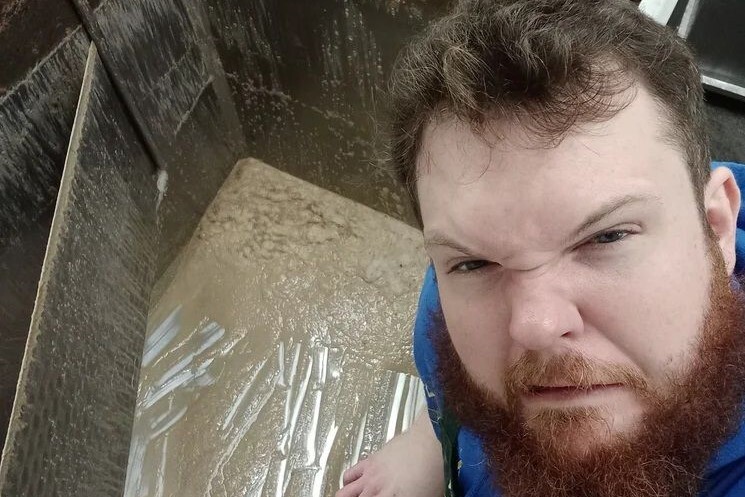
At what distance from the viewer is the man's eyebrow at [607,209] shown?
0.65 m

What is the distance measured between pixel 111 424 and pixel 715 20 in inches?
54.8

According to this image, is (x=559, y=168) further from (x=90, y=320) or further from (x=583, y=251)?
(x=90, y=320)

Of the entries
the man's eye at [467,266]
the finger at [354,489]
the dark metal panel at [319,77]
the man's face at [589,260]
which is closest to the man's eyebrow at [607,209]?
the man's face at [589,260]

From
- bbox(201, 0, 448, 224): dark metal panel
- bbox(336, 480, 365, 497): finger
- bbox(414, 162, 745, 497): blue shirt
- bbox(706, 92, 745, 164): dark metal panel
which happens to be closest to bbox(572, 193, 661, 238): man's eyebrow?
bbox(414, 162, 745, 497): blue shirt

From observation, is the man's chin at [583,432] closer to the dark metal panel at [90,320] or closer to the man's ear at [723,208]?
the man's ear at [723,208]

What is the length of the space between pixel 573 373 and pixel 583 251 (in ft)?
0.42

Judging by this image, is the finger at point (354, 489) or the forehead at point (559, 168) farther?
the finger at point (354, 489)

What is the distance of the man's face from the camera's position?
0.65m

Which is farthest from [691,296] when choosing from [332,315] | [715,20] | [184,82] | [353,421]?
→ [184,82]

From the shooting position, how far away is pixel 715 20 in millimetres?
1241


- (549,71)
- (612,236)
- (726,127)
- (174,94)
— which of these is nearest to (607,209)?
(612,236)

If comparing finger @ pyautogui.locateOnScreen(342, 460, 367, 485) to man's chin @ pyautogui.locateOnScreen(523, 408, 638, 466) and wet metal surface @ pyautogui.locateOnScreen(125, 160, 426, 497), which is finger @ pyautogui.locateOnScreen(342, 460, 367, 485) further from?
man's chin @ pyautogui.locateOnScreen(523, 408, 638, 466)

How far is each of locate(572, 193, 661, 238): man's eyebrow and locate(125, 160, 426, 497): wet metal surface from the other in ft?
3.26

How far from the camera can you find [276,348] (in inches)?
65.0
